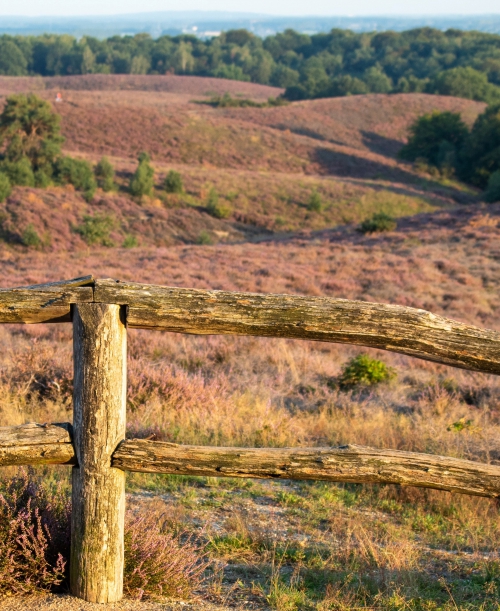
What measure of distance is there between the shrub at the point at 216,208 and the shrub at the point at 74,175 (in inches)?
257

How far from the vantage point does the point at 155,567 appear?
281 centimetres

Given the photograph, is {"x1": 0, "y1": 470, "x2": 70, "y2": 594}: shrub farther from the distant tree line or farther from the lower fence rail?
the distant tree line

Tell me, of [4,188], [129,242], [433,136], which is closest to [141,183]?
[4,188]

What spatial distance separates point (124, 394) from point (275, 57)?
5996 inches

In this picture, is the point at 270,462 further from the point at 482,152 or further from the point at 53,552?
the point at 482,152

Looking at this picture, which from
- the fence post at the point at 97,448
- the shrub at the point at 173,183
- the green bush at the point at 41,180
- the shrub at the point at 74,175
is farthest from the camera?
the shrub at the point at 173,183

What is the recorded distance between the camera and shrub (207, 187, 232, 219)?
118 feet

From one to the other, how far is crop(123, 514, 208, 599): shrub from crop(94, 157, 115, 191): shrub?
34.7 m

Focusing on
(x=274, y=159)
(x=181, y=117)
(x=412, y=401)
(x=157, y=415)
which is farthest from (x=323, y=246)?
(x=181, y=117)

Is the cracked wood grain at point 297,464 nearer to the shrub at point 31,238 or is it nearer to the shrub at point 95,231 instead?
the shrub at point 31,238

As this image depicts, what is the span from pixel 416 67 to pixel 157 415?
123317mm

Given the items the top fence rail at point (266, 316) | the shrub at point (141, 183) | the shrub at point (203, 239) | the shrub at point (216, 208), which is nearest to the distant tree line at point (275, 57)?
the shrub at point (216, 208)

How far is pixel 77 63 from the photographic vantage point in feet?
388

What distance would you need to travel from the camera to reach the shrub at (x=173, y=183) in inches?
1470
